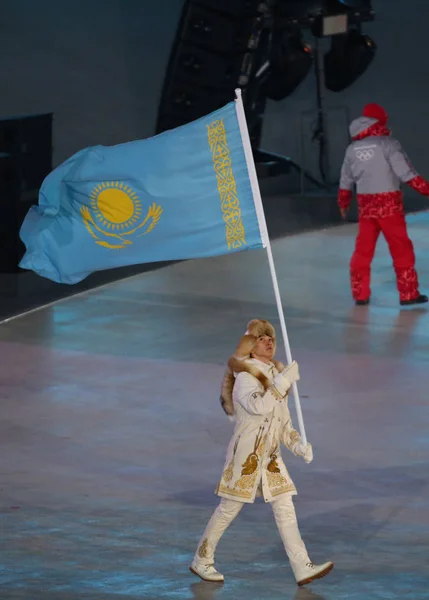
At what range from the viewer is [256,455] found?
20.3 ft

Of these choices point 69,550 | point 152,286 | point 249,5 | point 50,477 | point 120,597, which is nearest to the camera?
point 120,597

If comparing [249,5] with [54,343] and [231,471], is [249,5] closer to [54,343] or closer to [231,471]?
[54,343]

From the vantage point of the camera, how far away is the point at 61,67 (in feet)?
49.4

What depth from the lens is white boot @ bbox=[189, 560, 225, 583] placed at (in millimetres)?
6148

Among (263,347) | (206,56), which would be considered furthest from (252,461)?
(206,56)

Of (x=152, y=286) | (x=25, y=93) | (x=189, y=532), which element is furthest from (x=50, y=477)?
(x=25, y=93)

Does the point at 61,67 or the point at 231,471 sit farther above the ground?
the point at 61,67

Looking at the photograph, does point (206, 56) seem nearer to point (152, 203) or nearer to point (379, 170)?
point (379, 170)

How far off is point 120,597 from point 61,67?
9888 millimetres

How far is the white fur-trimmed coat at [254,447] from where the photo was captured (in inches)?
242

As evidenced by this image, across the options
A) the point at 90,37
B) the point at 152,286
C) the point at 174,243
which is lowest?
the point at 152,286

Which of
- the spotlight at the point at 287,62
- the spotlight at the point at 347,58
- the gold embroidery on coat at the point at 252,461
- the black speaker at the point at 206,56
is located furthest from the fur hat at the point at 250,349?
the spotlight at the point at 347,58

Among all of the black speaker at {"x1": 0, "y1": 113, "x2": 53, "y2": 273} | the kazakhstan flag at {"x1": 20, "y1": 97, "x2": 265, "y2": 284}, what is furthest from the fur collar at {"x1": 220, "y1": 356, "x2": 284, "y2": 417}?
the black speaker at {"x1": 0, "y1": 113, "x2": 53, "y2": 273}

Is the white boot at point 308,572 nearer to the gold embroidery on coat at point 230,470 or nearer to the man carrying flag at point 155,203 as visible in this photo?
the gold embroidery on coat at point 230,470
